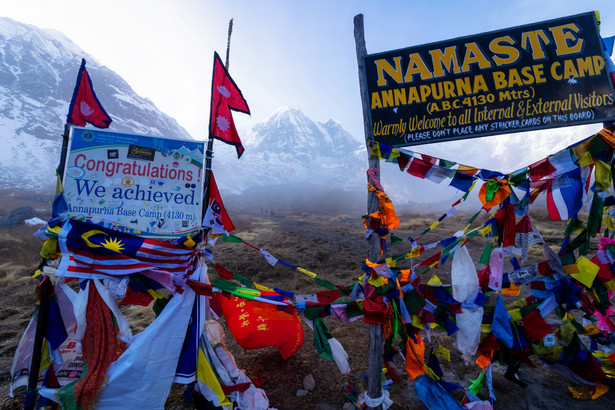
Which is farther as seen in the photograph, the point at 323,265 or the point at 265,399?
the point at 323,265

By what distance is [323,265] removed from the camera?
42.5ft

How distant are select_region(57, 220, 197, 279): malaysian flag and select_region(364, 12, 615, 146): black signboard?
3.16 metres

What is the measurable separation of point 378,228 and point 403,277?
0.65m

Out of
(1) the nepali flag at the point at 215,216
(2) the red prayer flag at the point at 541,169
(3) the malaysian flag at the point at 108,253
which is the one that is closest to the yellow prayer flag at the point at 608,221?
(2) the red prayer flag at the point at 541,169

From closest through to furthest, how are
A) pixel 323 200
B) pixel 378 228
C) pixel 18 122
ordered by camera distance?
pixel 378 228 < pixel 323 200 < pixel 18 122

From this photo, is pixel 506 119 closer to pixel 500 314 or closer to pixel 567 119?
pixel 567 119

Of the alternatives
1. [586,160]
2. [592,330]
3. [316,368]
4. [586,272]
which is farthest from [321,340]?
[592,330]

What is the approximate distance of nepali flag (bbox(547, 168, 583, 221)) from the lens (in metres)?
3.18

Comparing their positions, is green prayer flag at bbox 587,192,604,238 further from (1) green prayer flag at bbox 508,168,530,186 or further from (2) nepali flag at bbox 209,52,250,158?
(2) nepali flag at bbox 209,52,250,158

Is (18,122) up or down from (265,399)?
up

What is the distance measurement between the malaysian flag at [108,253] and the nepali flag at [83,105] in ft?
5.06

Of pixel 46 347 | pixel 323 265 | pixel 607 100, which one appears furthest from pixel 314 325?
pixel 323 265

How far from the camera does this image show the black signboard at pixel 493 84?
128 inches

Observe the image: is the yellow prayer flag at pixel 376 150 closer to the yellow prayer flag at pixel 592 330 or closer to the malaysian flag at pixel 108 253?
the malaysian flag at pixel 108 253
